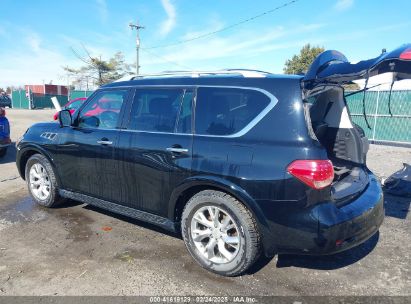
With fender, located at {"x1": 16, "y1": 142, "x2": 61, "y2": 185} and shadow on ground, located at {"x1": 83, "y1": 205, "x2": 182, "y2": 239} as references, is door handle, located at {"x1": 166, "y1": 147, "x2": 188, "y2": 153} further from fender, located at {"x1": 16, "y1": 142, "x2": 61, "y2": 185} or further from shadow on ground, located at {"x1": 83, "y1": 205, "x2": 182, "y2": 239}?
fender, located at {"x1": 16, "y1": 142, "x2": 61, "y2": 185}

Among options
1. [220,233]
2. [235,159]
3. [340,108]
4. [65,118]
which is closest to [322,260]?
[220,233]

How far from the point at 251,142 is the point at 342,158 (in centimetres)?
171

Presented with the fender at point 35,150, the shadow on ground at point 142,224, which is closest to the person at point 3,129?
the fender at point 35,150

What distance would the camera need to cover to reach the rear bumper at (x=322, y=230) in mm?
2830

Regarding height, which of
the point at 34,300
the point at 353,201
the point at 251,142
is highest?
the point at 251,142

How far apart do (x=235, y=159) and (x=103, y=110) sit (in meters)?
2.05

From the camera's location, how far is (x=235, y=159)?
308cm

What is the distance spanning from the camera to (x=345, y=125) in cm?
412

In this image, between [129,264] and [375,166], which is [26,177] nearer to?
[129,264]

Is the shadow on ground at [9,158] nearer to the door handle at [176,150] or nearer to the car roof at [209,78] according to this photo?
the car roof at [209,78]

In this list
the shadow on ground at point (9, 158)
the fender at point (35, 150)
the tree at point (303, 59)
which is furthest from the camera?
the tree at point (303, 59)

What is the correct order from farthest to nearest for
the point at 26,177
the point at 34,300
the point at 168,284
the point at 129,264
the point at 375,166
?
the point at 375,166, the point at 26,177, the point at 129,264, the point at 168,284, the point at 34,300

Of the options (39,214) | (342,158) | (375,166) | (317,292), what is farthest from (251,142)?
(375,166)

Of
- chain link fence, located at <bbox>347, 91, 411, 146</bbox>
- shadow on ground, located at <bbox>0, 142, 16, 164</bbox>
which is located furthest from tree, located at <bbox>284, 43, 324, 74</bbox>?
shadow on ground, located at <bbox>0, 142, 16, 164</bbox>
